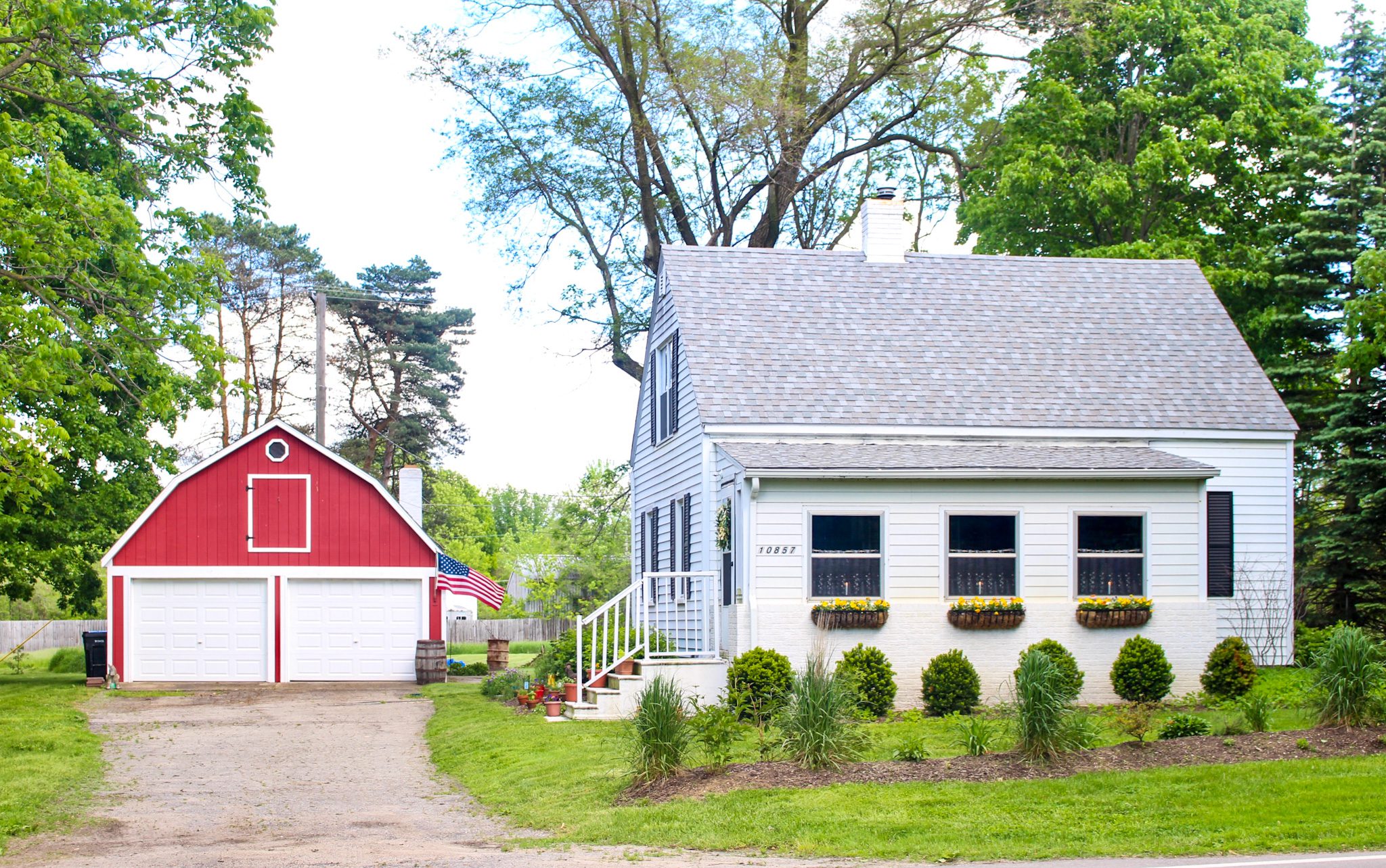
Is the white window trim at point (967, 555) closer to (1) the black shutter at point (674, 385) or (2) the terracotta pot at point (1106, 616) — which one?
(2) the terracotta pot at point (1106, 616)

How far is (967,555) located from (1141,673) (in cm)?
263

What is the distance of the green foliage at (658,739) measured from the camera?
1145 cm

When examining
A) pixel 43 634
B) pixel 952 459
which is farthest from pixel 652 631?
pixel 43 634

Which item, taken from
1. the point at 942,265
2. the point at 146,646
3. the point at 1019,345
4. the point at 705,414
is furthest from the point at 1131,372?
the point at 146,646

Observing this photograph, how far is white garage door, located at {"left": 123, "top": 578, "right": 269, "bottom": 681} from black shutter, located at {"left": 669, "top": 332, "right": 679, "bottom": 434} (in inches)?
372

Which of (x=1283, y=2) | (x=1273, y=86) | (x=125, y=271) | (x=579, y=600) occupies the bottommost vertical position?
(x=579, y=600)

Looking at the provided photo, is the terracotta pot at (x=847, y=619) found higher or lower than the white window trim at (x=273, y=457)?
lower

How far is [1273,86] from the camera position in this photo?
93.2 feet

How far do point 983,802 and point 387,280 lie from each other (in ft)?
154

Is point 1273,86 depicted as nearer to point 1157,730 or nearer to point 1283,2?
point 1283,2

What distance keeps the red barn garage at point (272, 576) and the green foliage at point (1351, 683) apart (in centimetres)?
1792

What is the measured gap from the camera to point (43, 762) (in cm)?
1430

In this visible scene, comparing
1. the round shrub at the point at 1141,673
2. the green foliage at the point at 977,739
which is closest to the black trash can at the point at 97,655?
the round shrub at the point at 1141,673

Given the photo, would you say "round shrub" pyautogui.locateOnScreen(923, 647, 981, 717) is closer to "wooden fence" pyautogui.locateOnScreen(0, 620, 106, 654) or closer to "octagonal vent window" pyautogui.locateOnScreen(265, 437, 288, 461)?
"octagonal vent window" pyautogui.locateOnScreen(265, 437, 288, 461)
